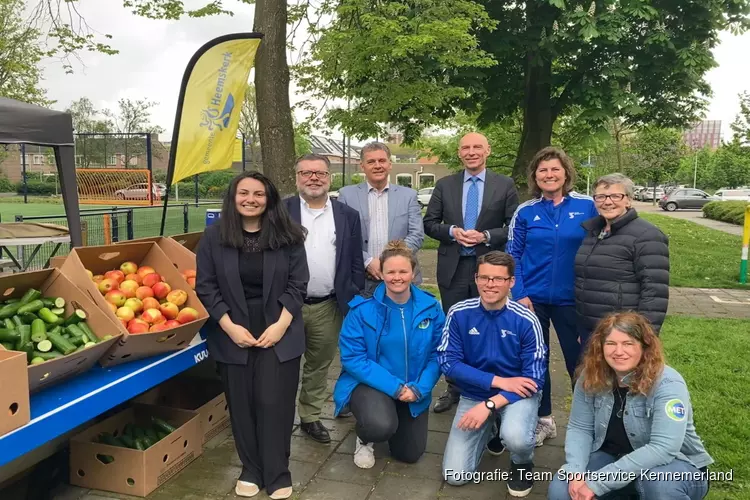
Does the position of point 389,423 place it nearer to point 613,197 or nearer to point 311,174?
point 311,174

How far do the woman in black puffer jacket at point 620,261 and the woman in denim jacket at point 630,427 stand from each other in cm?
42

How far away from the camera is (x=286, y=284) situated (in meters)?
3.33

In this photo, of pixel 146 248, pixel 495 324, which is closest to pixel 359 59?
pixel 146 248

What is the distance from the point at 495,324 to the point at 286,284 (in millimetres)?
1224

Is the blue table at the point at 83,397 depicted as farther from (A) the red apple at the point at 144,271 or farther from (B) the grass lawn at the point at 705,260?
(B) the grass lawn at the point at 705,260

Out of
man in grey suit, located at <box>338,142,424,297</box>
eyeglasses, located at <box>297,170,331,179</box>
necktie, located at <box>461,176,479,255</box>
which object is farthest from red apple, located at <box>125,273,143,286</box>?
necktie, located at <box>461,176,479,255</box>

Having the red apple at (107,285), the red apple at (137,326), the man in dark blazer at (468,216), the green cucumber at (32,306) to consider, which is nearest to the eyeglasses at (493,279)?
the man in dark blazer at (468,216)

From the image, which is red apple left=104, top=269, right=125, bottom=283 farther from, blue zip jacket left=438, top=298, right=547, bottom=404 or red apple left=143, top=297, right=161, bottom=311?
blue zip jacket left=438, top=298, right=547, bottom=404

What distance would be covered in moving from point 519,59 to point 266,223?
1174cm

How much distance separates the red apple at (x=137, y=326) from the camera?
3.18 metres

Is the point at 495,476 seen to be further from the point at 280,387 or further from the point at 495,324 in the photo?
the point at 280,387

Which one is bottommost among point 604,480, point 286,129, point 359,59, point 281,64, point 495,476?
point 495,476

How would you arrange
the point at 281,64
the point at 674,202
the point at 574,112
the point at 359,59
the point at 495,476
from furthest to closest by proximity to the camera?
the point at 674,202, the point at 574,112, the point at 359,59, the point at 281,64, the point at 495,476

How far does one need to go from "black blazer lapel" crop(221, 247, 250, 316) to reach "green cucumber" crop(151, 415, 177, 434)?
1011 millimetres
